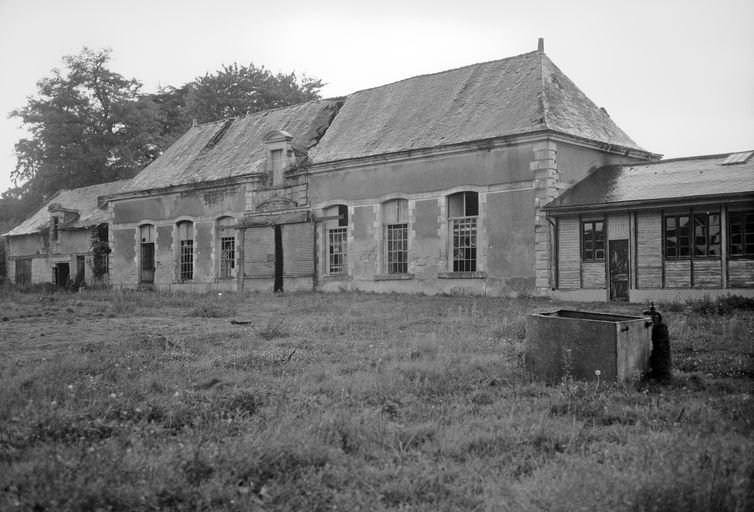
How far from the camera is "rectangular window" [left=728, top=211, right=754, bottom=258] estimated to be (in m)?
17.3

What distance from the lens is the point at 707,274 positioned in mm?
17938

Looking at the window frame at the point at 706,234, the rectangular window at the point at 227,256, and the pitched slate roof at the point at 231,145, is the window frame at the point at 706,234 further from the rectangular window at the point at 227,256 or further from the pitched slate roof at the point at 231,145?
the rectangular window at the point at 227,256

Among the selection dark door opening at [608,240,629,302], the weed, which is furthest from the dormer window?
the weed

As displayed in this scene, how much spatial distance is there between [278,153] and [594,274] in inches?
502

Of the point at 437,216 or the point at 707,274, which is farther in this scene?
the point at 437,216

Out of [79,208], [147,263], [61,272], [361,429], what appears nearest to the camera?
[361,429]

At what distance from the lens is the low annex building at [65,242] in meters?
36.5

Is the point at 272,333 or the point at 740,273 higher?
the point at 740,273

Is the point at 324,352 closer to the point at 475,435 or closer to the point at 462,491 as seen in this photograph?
the point at 475,435

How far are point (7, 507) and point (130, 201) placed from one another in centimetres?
2973

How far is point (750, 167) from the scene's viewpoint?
1847cm

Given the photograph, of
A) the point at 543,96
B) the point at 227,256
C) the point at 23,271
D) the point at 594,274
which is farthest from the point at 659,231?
the point at 23,271

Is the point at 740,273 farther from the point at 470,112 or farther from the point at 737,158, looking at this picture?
the point at 470,112

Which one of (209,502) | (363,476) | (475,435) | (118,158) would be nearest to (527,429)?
(475,435)
